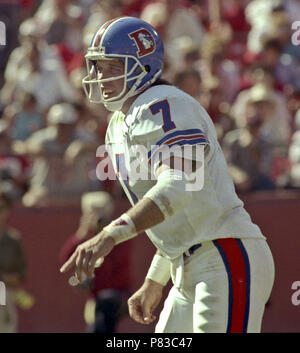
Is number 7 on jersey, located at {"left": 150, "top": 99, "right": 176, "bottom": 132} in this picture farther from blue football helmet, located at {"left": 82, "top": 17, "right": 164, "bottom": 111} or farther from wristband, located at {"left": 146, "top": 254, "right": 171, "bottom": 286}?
wristband, located at {"left": 146, "top": 254, "right": 171, "bottom": 286}

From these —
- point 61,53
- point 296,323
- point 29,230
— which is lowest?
point 296,323

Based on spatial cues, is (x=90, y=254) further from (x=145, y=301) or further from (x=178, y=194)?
(x=145, y=301)

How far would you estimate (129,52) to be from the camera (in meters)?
4.37

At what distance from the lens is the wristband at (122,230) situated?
12.4ft

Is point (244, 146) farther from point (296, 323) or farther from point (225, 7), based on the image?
point (225, 7)

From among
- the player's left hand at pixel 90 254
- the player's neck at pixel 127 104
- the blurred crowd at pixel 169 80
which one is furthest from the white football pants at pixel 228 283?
the blurred crowd at pixel 169 80

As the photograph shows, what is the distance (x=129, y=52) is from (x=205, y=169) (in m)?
0.65

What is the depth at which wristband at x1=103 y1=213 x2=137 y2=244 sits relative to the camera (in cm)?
379

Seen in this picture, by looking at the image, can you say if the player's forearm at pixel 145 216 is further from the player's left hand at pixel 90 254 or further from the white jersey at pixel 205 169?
the white jersey at pixel 205 169

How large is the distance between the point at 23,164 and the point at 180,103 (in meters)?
5.01

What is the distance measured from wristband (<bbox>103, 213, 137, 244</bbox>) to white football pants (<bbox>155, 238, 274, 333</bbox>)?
0.54 metres

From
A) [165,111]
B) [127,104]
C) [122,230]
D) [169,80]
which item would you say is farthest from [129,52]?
[169,80]

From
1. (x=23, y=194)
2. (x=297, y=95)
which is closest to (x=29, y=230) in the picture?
(x=23, y=194)

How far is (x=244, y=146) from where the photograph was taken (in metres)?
8.42
